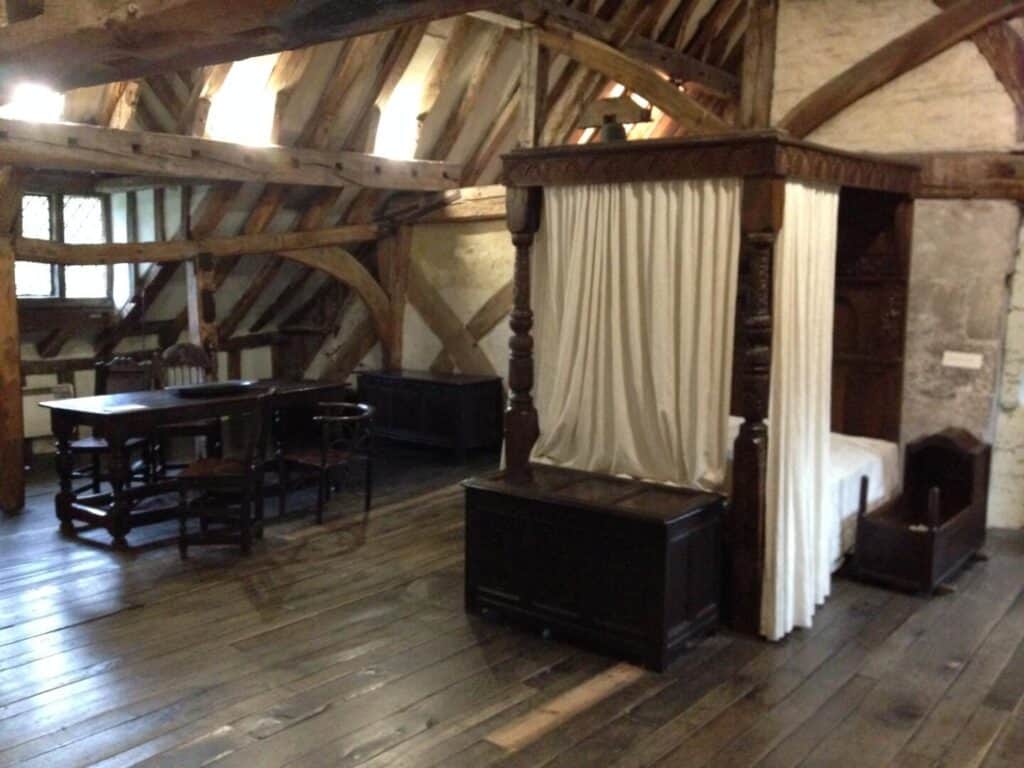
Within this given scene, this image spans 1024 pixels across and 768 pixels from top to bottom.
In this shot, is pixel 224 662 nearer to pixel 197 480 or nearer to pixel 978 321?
pixel 197 480

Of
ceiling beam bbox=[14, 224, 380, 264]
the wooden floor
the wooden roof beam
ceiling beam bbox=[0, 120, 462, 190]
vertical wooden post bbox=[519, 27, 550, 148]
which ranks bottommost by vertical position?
the wooden floor

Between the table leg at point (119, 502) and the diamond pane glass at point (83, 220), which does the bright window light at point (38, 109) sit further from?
the table leg at point (119, 502)

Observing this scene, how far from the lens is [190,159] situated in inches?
247

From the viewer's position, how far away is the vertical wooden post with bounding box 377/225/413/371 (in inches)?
346

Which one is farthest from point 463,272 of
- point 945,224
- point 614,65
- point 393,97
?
point 945,224

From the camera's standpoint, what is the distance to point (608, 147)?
4254 millimetres

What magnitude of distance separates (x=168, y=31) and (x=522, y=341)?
8.67ft

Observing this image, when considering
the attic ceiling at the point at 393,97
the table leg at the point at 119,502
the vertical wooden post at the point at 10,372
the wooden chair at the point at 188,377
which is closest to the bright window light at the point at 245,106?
the attic ceiling at the point at 393,97

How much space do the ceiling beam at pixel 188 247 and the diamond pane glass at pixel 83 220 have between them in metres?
0.84

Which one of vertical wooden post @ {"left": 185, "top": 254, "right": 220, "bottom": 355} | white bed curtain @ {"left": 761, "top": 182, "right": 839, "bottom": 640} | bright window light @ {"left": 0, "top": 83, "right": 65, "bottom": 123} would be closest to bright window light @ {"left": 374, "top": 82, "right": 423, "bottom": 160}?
vertical wooden post @ {"left": 185, "top": 254, "right": 220, "bottom": 355}

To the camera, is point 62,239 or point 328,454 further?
point 62,239

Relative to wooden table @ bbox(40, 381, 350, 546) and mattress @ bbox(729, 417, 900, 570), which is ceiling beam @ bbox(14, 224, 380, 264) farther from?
mattress @ bbox(729, 417, 900, 570)

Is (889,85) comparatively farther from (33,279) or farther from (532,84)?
→ (33,279)

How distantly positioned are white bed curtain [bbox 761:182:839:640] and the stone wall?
1.61m
